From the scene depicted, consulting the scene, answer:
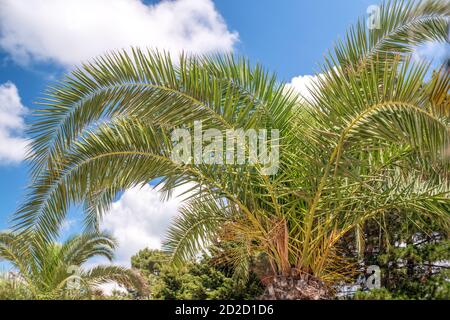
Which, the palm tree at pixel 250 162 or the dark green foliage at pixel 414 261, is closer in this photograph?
the palm tree at pixel 250 162

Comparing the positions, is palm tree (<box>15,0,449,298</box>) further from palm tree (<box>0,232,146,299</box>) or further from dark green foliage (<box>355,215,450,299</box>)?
dark green foliage (<box>355,215,450,299</box>)

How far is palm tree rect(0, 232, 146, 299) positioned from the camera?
848 cm

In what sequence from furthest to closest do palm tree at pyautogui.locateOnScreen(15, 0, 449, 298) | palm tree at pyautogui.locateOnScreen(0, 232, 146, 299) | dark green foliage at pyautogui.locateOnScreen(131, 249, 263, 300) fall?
dark green foliage at pyautogui.locateOnScreen(131, 249, 263, 300)
palm tree at pyautogui.locateOnScreen(0, 232, 146, 299)
palm tree at pyautogui.locateOnScreen(15, 0, 449, 298)

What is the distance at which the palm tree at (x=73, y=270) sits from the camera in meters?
8.48

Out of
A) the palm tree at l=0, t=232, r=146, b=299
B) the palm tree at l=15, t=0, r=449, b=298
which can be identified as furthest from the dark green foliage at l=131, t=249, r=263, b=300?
the palm tree at l=15, t=0, r=449, b=298

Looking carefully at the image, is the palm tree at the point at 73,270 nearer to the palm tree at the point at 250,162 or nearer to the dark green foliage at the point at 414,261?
the palm tree at the point at 250,162

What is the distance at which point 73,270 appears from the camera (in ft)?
36.0

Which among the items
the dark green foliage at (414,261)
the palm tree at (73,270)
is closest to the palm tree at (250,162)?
the palm tree at (73,270)

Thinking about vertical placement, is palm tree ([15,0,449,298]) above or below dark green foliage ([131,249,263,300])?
above

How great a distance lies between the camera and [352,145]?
4.97 metres

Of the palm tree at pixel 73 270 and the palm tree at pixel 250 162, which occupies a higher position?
the palm tree at pixel 250 162

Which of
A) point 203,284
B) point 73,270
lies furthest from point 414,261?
point 73,270

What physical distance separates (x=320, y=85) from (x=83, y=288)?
6320 millimetres
